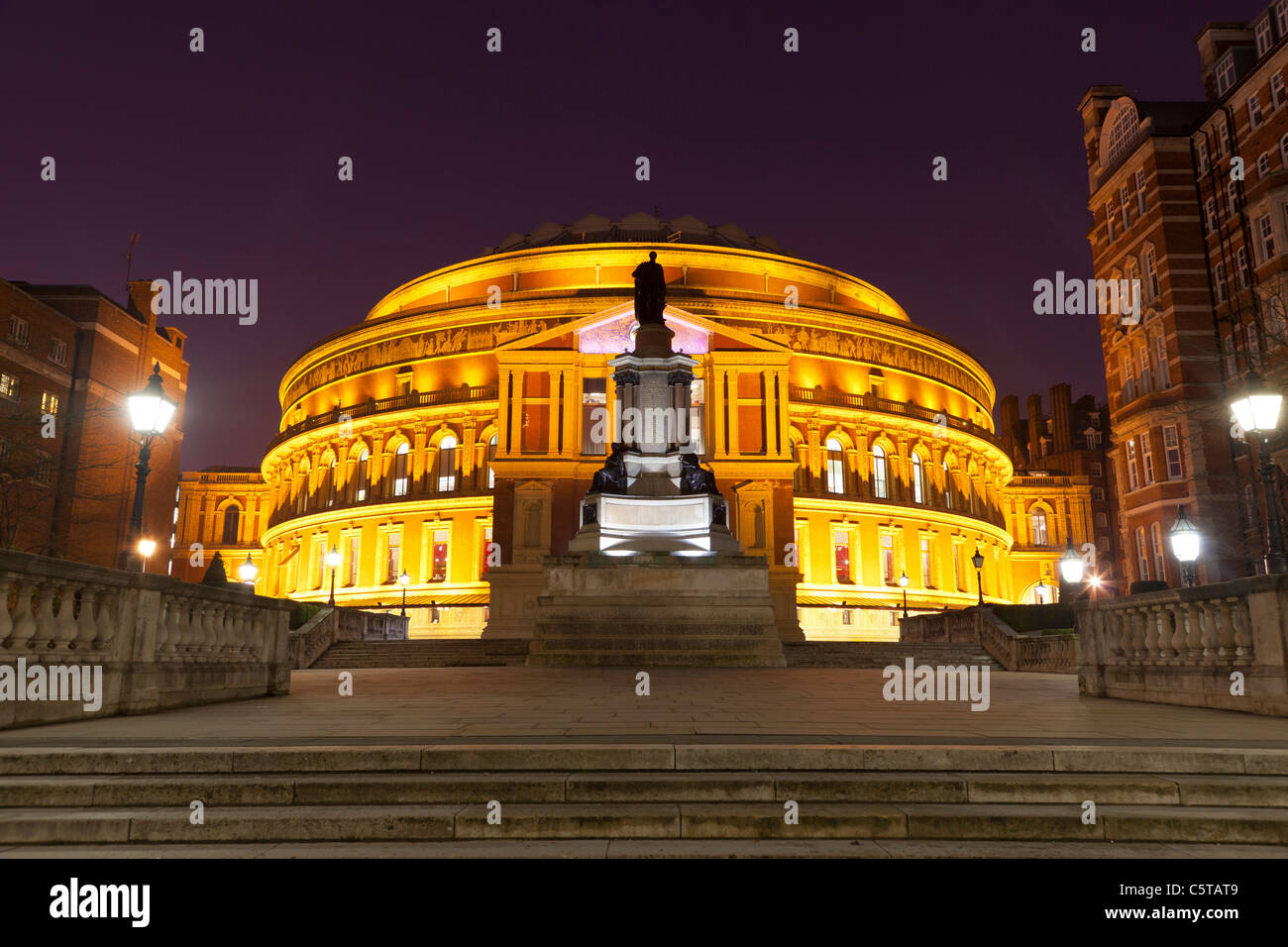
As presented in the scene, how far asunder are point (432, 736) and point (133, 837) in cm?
277

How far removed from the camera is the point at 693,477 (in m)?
30.8

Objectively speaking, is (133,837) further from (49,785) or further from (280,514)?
(280,514)

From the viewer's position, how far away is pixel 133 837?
20.5 ft

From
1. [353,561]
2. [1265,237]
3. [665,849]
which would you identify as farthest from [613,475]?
[353,561]

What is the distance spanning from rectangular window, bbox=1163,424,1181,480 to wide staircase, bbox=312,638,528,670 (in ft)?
121

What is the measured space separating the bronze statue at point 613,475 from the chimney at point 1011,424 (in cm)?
8057

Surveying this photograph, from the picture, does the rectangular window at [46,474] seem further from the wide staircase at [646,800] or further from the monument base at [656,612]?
the wide staircase at [646,800]

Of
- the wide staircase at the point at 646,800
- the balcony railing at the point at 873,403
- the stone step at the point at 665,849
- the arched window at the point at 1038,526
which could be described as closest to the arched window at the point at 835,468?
the balcony railing at the point at 873,403

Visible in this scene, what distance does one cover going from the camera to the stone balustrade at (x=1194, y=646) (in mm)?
10977

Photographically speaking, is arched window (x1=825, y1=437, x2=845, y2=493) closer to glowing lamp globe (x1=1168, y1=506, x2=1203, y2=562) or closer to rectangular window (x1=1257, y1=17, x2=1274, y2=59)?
rectangular window (x1=1257, y1=17, x2=1274, y2=59)

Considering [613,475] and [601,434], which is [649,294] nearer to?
[613,475]

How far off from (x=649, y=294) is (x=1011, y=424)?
268 ft

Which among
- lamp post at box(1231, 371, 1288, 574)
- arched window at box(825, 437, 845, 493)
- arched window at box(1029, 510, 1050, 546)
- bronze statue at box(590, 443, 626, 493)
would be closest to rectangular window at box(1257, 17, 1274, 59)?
arched window at box(825, 437, 845, 493)

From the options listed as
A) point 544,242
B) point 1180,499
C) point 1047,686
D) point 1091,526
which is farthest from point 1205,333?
point 544,242
